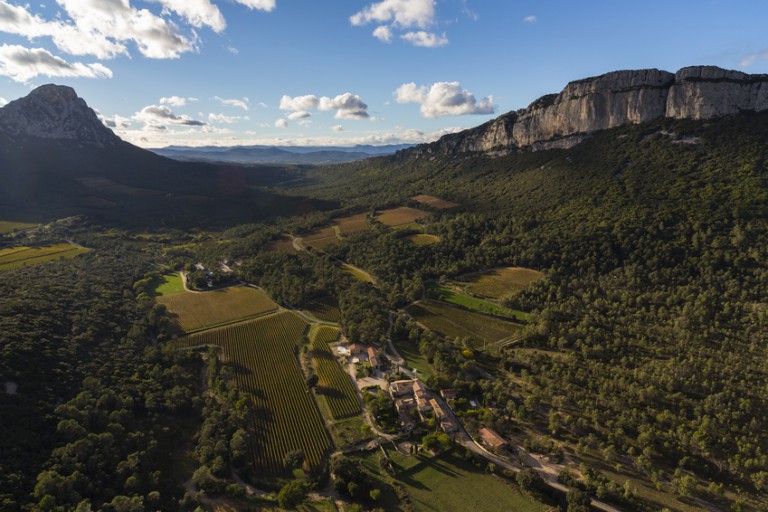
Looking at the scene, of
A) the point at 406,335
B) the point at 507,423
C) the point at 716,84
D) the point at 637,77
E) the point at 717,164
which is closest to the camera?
the point at 507,423

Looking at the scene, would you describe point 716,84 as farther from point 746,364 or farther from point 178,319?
point 178,319

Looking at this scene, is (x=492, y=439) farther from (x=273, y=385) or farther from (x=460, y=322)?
(x=273, y=385)

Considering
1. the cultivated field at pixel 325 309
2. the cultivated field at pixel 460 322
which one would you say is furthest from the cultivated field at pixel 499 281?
the cultivated field at pixel 325 309

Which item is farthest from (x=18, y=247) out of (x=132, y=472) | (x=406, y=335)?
(x=406, y=335)

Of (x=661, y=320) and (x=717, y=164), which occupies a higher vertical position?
(x=717, y=164)

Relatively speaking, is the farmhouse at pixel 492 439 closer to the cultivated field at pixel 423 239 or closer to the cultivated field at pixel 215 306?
the cultivated field at pixel 215 306
